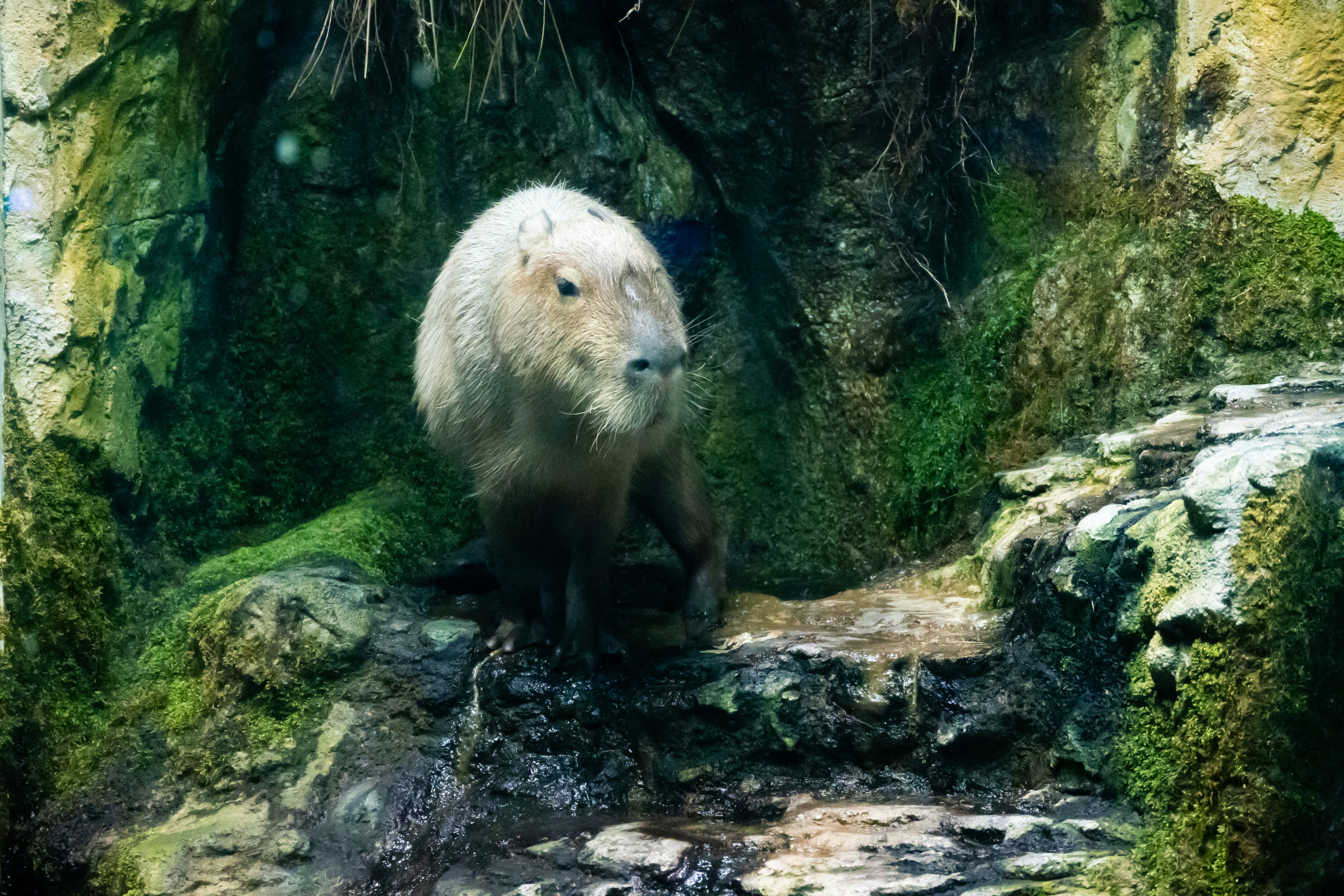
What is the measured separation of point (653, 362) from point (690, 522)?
1.53 meters

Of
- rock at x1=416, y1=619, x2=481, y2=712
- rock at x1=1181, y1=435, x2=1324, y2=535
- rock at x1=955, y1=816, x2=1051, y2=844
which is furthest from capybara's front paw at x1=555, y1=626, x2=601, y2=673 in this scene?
rock at x1=1181, y1=435, x2=1324, y2=535

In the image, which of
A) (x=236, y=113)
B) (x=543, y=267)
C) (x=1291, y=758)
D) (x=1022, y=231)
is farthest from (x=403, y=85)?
(x=1291, y=758)

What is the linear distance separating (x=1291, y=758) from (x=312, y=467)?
16.8ft

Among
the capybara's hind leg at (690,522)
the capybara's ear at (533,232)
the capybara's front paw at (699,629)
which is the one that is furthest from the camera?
the capybara's hind leg at (690,522)

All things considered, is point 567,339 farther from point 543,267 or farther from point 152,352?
point 152,352

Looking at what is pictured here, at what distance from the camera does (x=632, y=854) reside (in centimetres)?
403

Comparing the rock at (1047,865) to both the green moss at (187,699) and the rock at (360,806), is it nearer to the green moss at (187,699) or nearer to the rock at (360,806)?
the rock at (360,806)

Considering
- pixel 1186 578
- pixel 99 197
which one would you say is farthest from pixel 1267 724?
pixel 99 197

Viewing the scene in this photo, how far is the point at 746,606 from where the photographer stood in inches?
228

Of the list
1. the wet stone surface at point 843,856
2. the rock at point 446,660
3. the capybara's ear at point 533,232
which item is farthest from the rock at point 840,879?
the capybara's ear at point 533,232

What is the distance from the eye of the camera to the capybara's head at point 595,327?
4410 mm

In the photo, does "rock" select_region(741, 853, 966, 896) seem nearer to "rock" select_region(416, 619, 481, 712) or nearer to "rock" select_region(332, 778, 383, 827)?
"rock" select_region(332, 778, 383, 827)

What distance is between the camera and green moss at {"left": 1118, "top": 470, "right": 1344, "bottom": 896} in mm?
3701

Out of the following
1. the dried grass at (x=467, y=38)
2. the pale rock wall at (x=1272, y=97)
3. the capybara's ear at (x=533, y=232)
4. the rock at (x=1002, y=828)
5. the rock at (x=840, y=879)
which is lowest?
the rock at (x=840, y=879)
